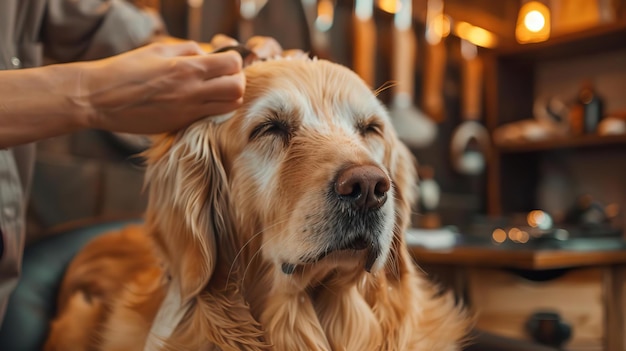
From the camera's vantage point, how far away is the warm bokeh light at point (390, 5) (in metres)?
3.05

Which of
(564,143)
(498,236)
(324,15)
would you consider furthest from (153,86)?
(564,143)

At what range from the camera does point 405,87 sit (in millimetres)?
2969

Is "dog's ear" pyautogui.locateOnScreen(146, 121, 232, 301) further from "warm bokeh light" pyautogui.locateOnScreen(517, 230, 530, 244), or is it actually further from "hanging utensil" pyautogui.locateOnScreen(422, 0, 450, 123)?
"hanging utensil" pyautogui.locateOnScreen(422, 0, 450, 123)

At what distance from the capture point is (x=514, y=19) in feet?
12.7

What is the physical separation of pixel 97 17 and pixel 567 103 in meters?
2.41

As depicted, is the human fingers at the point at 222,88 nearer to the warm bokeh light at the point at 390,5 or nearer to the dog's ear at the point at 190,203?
the dog's ear at the point at 190,203

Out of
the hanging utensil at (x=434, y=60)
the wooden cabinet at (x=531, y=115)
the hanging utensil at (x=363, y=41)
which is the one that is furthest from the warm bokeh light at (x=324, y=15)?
the wooden cabinet at (x=531, y=115)

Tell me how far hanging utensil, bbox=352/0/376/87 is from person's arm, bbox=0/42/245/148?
188cm

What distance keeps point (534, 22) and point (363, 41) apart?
97 centimetres

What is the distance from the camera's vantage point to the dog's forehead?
40.6 inches

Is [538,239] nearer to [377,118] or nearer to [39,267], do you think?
[377,118]

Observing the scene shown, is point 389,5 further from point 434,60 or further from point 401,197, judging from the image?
point 401,197

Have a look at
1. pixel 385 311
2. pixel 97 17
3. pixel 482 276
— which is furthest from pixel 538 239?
pixel 97 17

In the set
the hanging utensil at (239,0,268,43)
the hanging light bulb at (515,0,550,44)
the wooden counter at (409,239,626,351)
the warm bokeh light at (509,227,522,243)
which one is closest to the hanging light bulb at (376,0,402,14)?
the hanging light bulb at (515,0,550,44)
